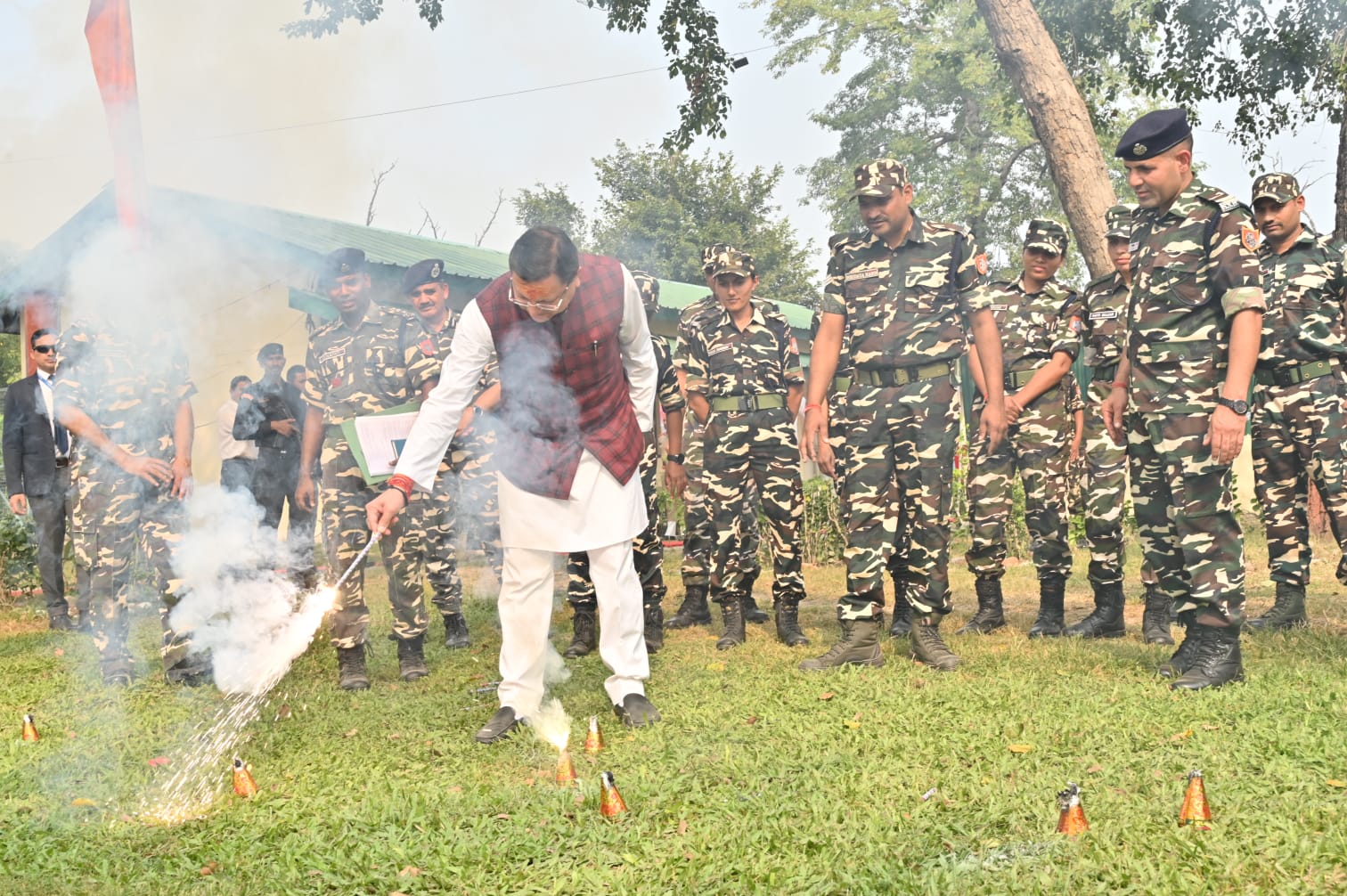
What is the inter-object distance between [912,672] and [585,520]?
1.99 meters

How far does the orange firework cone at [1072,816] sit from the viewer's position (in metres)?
3.28

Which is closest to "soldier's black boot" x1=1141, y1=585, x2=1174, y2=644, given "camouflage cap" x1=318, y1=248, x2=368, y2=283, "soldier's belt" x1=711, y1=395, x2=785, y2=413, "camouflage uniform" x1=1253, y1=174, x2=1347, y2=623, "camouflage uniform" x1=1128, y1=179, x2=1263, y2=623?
"camouflage uniform" x1=1253, y1=174, x2=1347, y2=623

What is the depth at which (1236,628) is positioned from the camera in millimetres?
4941

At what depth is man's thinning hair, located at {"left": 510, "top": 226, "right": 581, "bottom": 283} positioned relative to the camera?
425 centimetres

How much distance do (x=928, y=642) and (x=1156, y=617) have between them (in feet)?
5.23

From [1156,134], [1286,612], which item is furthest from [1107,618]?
[1156,134]

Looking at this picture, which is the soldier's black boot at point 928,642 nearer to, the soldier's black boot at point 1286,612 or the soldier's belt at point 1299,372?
the soldier's black boot at point 1286,612

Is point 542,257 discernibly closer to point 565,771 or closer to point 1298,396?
point 565,771

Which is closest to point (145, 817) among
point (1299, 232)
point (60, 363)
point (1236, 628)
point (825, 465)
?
point (60, 363)

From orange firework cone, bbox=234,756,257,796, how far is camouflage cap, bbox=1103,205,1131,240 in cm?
523

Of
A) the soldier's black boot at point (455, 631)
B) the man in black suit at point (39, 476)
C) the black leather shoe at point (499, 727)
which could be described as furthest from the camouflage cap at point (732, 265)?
the man in black suit at point (39, 476)

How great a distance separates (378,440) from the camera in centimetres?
575

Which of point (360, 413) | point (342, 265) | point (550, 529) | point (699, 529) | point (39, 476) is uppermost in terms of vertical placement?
point (342, 265)

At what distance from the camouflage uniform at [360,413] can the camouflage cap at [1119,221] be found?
4248 millimetres
